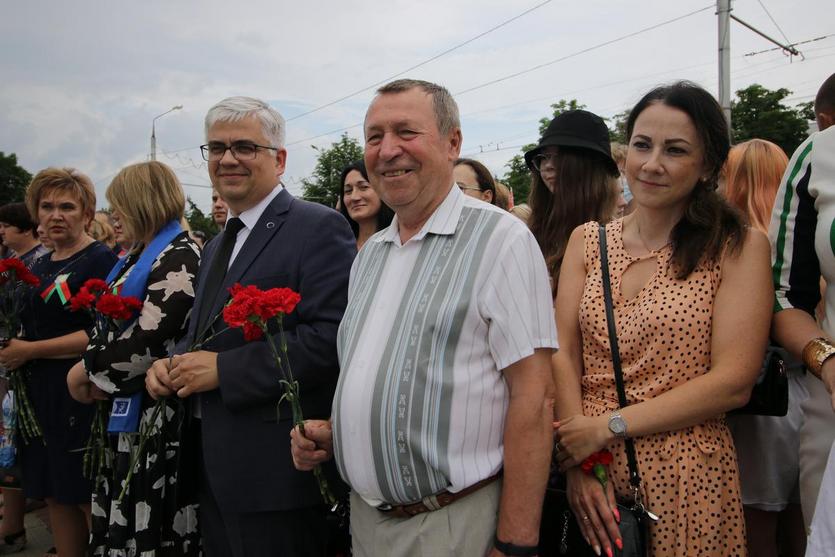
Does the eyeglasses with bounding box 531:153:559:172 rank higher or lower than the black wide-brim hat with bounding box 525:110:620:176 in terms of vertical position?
lower

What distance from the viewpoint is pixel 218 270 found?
2.67 meters

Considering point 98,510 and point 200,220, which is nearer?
point 98,510

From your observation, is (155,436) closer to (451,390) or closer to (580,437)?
(451,390)

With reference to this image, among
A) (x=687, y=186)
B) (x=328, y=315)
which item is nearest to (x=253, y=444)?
(x=328, y=315)

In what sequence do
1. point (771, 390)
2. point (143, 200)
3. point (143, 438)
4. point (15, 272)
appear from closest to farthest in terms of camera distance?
1. point (771, 390)
2. point (143, 438)
3. point (143, 200)
4. point (15, 272)

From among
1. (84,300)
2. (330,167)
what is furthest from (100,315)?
(330,167)

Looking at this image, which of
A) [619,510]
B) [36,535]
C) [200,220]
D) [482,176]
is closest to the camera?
[619,510]

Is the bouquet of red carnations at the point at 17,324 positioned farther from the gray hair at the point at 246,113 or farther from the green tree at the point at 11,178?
the green tree at the point at 11,178

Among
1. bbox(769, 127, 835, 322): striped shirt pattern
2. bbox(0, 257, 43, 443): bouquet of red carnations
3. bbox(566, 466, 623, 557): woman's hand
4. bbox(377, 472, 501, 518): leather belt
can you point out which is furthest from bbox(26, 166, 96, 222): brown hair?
bbox(769, 127, 835, 322): striped shirt pattern

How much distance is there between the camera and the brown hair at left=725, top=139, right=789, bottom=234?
313cm

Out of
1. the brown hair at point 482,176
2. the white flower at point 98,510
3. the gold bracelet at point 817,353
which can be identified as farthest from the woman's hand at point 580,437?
the brown hair at point 482,176

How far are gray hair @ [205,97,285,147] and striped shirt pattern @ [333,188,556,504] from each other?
47.7 inches

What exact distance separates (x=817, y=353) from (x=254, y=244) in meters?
2.04

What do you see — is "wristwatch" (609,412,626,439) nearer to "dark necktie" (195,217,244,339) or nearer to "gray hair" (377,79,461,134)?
"gray hair" (377,79,461,134)
